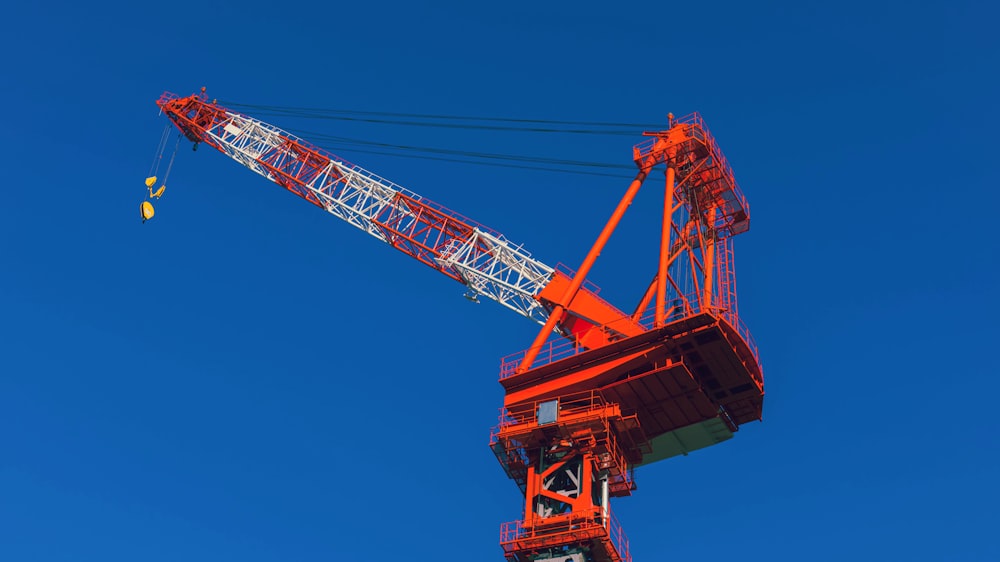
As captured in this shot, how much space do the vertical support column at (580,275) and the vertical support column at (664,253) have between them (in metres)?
2.08

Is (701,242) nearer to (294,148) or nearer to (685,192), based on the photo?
(685,192)

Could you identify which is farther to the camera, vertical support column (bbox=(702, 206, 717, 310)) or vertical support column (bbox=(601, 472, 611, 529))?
vertical support column (bbox=(702, 206, 717, 310))

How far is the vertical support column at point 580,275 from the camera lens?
6159cm

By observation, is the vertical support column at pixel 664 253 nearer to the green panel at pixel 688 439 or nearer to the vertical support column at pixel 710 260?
the vertical support column at pixel 710 260

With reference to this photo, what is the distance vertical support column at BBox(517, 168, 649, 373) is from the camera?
61.6 m

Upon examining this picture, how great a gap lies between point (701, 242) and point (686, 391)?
977 centimetres

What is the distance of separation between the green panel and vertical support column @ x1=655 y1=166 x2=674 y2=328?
4910 millimetres

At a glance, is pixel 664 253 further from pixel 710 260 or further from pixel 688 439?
pixel 688 439

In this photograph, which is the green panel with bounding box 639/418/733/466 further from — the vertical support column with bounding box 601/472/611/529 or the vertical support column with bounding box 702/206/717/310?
the vertical support column with bounding box 702/206/717/310

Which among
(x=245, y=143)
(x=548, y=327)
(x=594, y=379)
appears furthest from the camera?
(x=245, y=143)

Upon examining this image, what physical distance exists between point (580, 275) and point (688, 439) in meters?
8.94

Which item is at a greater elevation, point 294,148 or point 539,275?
point 294,148

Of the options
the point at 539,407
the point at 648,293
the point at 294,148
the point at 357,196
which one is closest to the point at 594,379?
the point at 539,407

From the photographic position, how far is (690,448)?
6106 centimetres
